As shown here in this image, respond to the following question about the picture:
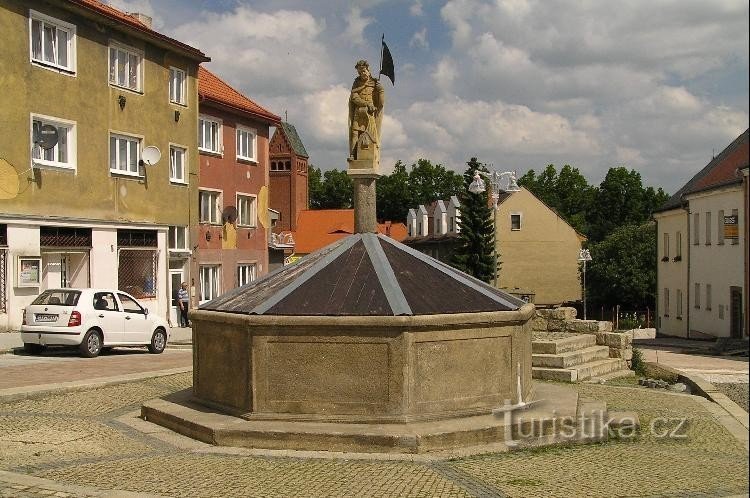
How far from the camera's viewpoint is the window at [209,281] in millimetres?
35812

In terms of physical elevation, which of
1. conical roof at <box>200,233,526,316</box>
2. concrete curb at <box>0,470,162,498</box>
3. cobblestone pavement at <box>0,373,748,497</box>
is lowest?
cobblestone pavement at <box>0,373,748,497</box>

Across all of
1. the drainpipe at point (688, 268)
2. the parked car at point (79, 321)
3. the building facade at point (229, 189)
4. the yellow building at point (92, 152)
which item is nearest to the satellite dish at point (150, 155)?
the yellow building at point (92, 152)

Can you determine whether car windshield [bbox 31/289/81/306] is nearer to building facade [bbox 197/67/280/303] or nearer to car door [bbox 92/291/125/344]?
car door [bbox 92/291/125/344]

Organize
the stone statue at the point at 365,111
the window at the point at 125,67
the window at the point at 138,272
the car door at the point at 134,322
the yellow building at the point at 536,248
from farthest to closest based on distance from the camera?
the yellow building at the point at 536,248 → the window at the point at 138,272 → the window at the point at 125,67 → the car door at the point at 134,322 → the stone statue at the point at 365,111

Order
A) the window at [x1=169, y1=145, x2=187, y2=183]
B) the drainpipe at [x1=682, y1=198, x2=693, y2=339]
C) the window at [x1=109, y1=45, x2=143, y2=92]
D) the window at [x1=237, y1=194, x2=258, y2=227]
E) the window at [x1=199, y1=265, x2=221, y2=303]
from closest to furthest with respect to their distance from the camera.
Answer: the window at [x1=109, y1=45, x2=143, y2=92] < the window at [x1=169, y1=145, x2=187, y2=183] < the window at [x1=199, y1=265, x2=221, y2=303] < the window at [x1=237, y1=194, x2=258, y2=227] < the drainpipe at [x1=682, y1=198, x2=693, y2=339]

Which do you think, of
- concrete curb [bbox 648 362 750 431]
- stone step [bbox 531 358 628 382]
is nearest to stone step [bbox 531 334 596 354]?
stone step [bbox 531 358 628 382]

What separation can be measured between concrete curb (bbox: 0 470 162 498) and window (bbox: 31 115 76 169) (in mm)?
18198

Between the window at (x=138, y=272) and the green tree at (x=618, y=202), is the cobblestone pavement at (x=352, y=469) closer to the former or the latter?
the window at (x=138, y=272)

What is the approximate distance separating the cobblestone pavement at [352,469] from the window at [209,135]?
2524 cm

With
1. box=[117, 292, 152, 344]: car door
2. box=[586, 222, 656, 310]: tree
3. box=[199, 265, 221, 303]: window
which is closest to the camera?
box=[117, 292, 152, 344]: car door

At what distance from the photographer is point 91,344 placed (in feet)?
64.2

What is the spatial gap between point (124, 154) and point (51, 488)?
2266 centimetres

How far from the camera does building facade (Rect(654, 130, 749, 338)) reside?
34406mm

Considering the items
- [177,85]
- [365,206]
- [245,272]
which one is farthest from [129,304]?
[245,272]
